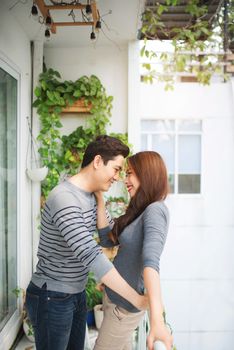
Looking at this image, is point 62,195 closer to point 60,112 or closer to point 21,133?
point 21,133

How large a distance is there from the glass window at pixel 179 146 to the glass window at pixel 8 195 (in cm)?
165

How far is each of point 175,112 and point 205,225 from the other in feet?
4.06

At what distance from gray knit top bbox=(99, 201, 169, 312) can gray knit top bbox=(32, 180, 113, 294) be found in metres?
0.12

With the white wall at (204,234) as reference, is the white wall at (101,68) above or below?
above

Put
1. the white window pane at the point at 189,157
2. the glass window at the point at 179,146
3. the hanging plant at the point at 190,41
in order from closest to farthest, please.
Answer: the hanging plant at the point at 190,41, the glass window at the point at 179,146, the white window pane at the point at 189,157

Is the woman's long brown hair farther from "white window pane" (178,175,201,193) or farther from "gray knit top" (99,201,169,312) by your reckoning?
"white window pane" (178,175,201,193)

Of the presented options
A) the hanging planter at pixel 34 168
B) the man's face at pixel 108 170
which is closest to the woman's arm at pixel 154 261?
the man's face at pixel 108 170

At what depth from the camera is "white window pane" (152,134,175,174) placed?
3.94 meters

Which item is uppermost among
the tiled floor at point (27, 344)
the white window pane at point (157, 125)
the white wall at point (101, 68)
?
the white wall at point (101, 68)

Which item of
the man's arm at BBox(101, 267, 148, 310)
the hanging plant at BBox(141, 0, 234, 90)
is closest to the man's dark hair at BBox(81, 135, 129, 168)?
the man's arm at BBox(101, 267, 148, 310)

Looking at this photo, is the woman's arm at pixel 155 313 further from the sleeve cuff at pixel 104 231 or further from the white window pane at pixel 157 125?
the white window pane at pixel 157 125

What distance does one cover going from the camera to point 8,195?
2.52m

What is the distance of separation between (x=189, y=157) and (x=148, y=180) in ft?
9.35

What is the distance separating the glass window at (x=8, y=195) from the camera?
2.41m
